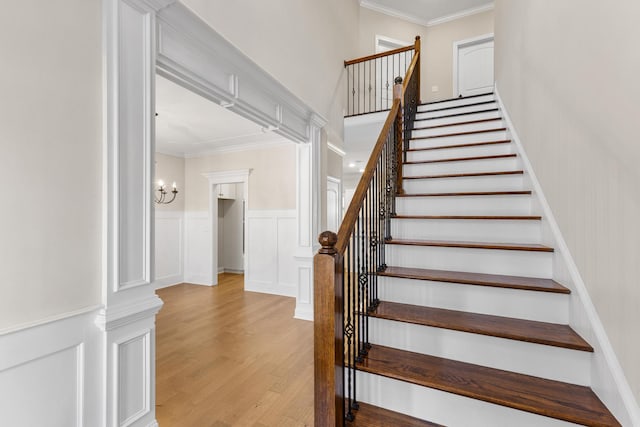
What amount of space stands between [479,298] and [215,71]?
2.44 meters

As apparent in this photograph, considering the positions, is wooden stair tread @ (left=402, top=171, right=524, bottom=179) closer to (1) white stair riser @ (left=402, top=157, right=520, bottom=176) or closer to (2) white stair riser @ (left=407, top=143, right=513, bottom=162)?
(1) white stair riser @ (left=402, top=157, right=520, bottom=176)

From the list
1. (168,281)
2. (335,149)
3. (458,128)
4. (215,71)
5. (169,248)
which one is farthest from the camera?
(169,248)

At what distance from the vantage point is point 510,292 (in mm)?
1612

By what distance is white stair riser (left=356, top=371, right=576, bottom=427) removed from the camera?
1210 millimetres

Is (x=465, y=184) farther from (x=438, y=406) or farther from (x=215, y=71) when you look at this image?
(x=215, y=71)

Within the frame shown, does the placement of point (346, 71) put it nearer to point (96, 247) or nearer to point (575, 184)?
point (575, 184)

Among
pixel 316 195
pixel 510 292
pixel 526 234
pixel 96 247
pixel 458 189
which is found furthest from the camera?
pixel 316 195

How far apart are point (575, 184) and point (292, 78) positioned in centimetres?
271

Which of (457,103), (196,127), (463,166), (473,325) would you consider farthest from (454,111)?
(196,127)

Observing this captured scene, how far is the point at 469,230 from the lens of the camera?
2131mm

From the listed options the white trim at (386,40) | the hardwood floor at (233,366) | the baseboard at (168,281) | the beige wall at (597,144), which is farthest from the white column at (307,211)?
the white trim at (386,40)

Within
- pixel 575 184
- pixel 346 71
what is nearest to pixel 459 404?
pixel 575 184

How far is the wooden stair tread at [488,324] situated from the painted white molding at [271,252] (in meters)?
3.31

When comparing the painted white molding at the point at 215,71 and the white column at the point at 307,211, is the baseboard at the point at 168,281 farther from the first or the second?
the painted white molding at the point at 215,71
